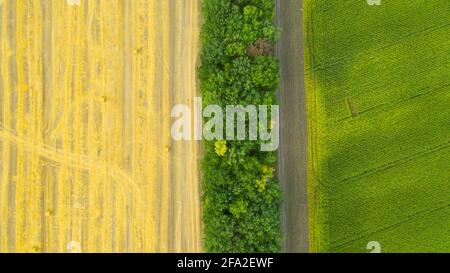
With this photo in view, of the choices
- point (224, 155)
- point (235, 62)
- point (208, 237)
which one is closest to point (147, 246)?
point (208, 237)

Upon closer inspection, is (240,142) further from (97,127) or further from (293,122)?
(97,127)

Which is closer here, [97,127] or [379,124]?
[97,127]

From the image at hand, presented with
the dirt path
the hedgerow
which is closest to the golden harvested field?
the hedgerow

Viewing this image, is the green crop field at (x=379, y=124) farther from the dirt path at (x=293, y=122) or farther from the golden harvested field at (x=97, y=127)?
the golden harvested field at (x=97, y=127)

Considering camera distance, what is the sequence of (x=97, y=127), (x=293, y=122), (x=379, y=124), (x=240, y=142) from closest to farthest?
(x=240, y=142) < (x=97, y=127) < (x=293, y=122) < (x=379, y=124)

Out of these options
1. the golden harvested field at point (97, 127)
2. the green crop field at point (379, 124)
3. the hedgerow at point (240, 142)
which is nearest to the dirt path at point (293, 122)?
the green crop field at point (379, 124)

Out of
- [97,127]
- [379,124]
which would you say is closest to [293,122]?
[379,124]

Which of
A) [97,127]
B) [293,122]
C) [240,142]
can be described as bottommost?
[240,142]
